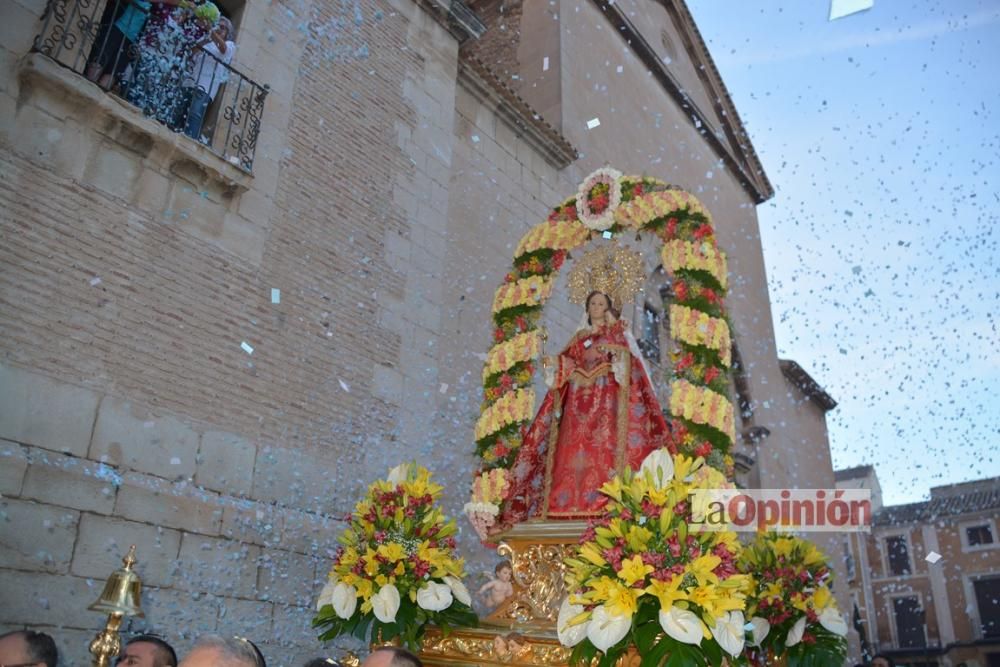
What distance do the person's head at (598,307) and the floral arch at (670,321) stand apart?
505mm

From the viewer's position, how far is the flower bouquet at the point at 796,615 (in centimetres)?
560

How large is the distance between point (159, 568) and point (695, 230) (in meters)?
4.41

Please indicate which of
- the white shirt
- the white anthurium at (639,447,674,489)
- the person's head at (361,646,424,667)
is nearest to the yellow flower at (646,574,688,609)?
the white anthurium at (639,447,674,489)

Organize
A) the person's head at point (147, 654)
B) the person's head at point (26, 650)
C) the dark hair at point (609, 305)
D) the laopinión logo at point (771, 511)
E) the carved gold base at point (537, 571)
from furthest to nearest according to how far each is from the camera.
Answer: the dark hair at point (609, 305), the carved gold base at point (537, 571), the laopinión logo at point (771, 511), the person's head at point (147, 654), the person's head at point (26, 650)

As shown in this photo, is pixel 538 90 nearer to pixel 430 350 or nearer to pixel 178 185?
pixel 430 350

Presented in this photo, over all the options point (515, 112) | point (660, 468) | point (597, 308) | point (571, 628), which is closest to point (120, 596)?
point (571, 628)

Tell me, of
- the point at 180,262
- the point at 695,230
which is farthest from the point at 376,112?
the point at 695,230

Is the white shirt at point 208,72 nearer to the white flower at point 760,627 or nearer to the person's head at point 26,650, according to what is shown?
the person's head at point 26,650

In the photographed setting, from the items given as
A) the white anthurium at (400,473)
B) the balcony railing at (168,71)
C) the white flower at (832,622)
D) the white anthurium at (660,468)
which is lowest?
the white flower at (832,622)

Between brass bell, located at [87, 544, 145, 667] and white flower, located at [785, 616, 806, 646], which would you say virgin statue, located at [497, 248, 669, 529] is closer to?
white flower, located at [785, 616, 806, 646]

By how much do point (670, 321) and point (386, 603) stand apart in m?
2.72

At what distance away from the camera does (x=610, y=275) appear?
19.8 ft

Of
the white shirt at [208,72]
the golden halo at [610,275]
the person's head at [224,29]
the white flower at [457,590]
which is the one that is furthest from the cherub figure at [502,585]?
the person's head at [224,29]

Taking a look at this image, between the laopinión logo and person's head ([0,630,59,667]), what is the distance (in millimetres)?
2949
